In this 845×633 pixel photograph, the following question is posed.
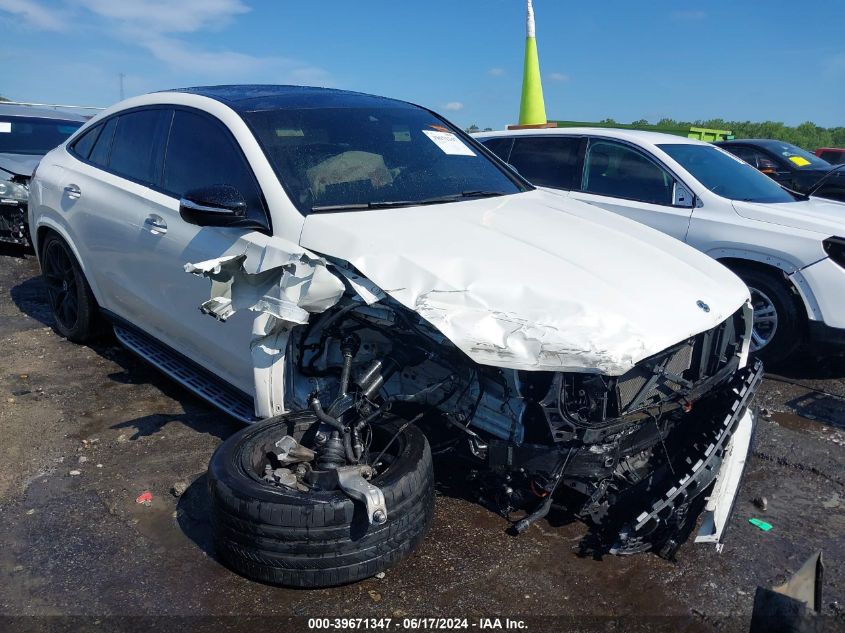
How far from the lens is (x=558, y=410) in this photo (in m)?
2.67

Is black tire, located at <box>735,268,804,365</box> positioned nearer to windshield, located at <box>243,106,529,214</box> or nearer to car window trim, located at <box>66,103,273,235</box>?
windshield, located at <box>243,106,529,214</box>

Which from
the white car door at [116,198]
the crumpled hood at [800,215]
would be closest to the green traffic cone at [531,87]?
the crumpled hood at [800,215]

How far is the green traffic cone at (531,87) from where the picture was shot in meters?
13.8

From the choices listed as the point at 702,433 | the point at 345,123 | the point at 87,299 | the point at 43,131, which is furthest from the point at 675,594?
the point at 43,131

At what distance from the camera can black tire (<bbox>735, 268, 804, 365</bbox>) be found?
509 cm

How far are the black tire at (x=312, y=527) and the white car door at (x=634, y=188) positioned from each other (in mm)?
3881

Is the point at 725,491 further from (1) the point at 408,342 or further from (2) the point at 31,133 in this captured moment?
(2) the point at 31,133

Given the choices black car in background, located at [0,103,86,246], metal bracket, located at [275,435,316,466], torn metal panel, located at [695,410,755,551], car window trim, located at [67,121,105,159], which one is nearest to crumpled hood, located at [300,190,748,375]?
torn metal panel, located at [695,410,755,551]

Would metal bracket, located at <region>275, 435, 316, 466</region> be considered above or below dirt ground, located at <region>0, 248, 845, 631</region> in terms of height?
above

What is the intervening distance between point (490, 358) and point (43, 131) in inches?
354

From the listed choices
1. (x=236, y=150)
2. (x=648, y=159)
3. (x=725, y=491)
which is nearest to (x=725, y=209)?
(x=648, y=159)

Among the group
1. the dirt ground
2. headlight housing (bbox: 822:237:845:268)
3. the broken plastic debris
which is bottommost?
the dirt ground

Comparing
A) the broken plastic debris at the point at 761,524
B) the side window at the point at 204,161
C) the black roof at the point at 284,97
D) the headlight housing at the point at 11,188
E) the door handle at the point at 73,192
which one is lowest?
the broken plastic debris at the point at 761,524

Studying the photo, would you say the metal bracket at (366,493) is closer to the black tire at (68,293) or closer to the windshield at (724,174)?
the black tire at (68,293)
